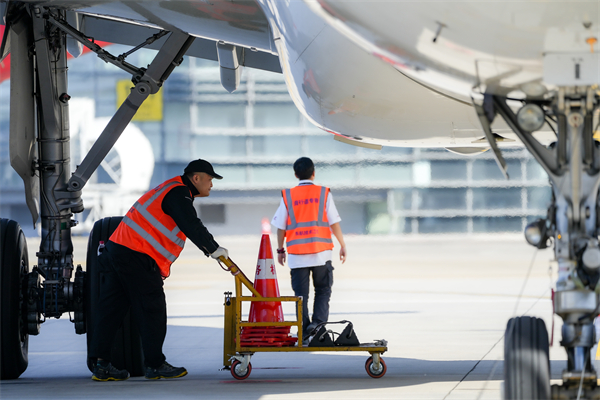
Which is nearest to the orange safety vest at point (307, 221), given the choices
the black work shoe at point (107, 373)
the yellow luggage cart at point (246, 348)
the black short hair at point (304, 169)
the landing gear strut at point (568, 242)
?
the black short hair at point (304, 169)

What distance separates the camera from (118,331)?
5594 mm

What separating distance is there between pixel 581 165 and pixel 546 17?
2.63ft

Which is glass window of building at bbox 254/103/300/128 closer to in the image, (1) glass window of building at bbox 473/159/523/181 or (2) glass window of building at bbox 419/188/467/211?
(2) glass window of building at bbox 419/188/467/211

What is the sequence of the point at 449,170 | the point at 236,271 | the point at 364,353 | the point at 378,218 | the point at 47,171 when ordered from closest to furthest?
the point at 236,271 < the point at 47,171 < the point at 364,353 < the point at 449,170 < the point at 378,218

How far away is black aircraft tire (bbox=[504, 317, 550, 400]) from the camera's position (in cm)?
305

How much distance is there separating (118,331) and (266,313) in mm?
1030

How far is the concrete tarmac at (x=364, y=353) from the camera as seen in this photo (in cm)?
500

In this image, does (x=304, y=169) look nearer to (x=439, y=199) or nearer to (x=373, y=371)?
(x=373, y=371)

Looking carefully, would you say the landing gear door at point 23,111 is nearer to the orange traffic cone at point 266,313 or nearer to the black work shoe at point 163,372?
the black work shoe at point 163,372

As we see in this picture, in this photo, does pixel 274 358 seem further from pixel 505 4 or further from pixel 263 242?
pixel 505 4

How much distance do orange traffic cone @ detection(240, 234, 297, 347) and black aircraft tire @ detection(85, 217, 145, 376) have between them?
80 cm

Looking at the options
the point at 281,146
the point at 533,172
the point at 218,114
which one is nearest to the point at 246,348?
the point at 533,172

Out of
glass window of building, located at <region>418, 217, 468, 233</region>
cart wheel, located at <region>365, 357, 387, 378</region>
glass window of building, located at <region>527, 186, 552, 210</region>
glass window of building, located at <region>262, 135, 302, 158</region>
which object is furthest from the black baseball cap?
glass window of building, located at <region>418, 217, 468, 233</region>

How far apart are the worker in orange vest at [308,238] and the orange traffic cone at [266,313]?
0.39 m
